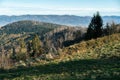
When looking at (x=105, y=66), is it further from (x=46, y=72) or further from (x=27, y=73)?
(x=27, y=73)

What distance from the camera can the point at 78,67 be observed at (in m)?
22.5

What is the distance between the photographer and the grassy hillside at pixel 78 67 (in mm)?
19700

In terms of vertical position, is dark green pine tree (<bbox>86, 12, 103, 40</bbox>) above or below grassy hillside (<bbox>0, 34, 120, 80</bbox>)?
below

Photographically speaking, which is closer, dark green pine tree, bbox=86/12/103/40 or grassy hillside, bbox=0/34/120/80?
grassy hillside, bbox=0/34/120/80

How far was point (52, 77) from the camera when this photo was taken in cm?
2023

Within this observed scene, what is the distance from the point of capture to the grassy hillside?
64.6 ft

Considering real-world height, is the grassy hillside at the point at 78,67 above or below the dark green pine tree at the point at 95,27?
above

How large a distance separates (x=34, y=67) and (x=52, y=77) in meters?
5.55

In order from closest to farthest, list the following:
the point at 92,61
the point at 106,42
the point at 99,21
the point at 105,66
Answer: the point at 105,66 → the point at 92,61 → the point at 106,42 → the point at 99,21

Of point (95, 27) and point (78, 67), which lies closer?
point (78, 67)

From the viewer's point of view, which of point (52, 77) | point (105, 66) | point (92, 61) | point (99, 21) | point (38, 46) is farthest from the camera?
point (38, 46)

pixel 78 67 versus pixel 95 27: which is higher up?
pixel 78 67

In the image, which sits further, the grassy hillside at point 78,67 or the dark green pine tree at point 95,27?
the dark green pine tree at point 95,27

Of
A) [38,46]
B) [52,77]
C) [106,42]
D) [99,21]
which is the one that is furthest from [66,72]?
[38,46]
